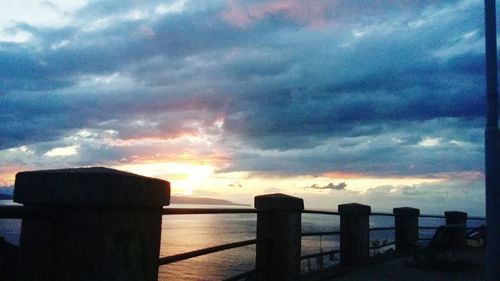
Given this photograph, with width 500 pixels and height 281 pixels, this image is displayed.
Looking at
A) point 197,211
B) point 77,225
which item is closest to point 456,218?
point 197,211

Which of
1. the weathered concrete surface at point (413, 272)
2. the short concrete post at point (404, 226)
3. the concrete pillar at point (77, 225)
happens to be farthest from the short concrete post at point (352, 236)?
the concrete pillar at point (77, 225)

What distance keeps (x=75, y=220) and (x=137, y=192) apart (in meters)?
0.38

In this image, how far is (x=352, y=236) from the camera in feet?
31.1

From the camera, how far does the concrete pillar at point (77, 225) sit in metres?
2.56

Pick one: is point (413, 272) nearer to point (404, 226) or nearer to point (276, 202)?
point (404, 226)

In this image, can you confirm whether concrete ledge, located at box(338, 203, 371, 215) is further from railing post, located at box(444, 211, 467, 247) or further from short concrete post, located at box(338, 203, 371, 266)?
railing post, located at box(444, 211, 467, 247)

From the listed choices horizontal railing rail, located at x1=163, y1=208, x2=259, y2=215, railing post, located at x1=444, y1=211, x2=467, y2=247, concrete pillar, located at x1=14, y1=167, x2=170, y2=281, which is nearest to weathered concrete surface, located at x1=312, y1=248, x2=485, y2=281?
horizontal railing rail, located at x1=163, y1=208, x2=259, y2=215

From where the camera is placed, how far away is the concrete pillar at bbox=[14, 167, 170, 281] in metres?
2.56

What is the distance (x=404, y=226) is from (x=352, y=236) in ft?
12.6

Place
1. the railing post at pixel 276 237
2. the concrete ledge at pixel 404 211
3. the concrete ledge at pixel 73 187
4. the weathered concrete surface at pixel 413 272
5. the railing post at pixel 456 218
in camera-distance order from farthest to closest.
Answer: the railing post at pixel 456 218
the concrete ledge at pixel 404 211
the weathered concrete surface at pixel 413 272
the railing post at pixel 276 237
the concrete ledge at pixel 73 187

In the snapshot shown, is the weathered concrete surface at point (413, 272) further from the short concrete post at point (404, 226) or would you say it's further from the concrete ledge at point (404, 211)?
the concrete ledge at point (404, 211)

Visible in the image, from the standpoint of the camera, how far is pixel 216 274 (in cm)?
4869

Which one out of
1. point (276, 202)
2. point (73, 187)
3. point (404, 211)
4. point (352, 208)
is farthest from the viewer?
point (404, 211)

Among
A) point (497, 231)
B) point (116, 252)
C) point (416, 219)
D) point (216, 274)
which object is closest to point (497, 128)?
point (497, 231)
